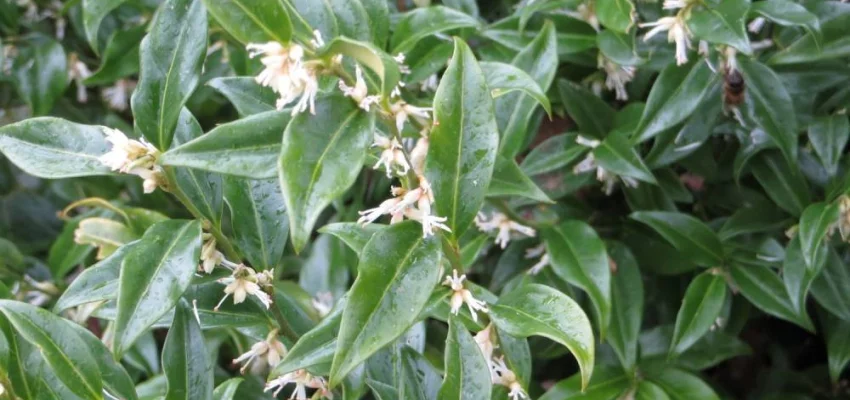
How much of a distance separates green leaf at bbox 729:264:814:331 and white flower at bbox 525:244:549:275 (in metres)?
0.27

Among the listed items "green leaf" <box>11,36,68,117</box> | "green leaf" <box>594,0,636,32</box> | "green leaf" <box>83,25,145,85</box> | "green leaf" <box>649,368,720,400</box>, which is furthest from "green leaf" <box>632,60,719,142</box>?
"green leaf" <box>11,36,68,117</box>

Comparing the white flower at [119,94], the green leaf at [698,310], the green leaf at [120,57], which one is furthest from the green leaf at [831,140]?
the white flower at [119,94]

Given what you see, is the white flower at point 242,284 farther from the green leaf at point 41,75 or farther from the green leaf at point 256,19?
the green leaf at point 41,75

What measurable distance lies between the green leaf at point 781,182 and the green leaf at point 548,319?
1.81 feet

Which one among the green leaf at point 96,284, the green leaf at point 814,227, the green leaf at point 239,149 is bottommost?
the green leaf at point 814,227

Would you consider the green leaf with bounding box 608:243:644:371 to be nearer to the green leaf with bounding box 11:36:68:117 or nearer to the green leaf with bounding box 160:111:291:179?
the green leaf with bounding box 160:111:291:179

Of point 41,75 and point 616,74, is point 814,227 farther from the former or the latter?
point 41,75

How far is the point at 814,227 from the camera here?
111 cm

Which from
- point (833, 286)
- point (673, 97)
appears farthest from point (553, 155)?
point (833, 286)

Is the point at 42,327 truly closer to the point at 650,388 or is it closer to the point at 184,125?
the point at 184,125

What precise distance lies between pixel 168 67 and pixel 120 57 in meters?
0.74

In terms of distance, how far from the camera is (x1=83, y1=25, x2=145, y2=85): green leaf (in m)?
1.48

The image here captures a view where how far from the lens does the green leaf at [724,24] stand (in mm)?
1040

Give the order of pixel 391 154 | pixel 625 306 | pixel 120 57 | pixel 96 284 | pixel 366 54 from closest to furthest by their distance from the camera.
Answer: pixel 366 54, pixel 391 154, pixel 96 284, pixel 625 306, pixel 120 57
